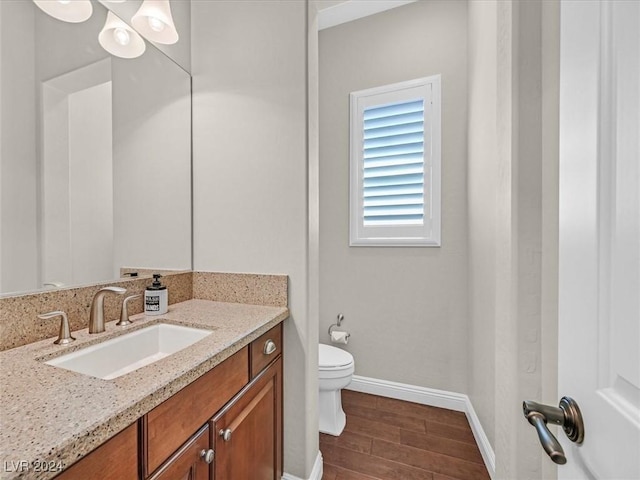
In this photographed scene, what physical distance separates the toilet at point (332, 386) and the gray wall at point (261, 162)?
31cm

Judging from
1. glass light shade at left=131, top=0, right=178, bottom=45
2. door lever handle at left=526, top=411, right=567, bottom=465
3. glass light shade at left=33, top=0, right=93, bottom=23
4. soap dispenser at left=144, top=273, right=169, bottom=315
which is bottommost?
door lever handle at left=526, top=411, right=567, bottom=465

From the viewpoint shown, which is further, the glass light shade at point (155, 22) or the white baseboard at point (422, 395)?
the white baseboard at point (422, 395)

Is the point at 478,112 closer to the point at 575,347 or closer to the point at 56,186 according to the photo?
the point at 575,347

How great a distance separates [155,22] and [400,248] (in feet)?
6.30

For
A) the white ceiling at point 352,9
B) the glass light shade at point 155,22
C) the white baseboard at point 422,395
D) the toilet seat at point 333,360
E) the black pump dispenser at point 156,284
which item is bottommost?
the white baseboard at point 422,395

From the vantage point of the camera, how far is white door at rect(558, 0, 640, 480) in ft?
1.22

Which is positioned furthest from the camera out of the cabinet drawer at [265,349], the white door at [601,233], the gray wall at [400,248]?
the gray wall at [400,248]

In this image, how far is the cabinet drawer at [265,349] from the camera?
1.09 m

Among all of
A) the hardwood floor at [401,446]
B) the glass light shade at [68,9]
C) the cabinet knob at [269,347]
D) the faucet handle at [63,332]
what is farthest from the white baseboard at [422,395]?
the glass light shade at [68,9]

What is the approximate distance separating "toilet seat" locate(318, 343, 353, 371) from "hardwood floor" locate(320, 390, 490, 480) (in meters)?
0.42

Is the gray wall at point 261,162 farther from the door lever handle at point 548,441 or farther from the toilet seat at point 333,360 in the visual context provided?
the door lever handle at point 548,441

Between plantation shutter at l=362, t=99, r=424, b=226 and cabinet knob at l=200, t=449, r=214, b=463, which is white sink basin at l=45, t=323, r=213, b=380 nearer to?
cabinet knob at l=200, t=449, r=214, b=463

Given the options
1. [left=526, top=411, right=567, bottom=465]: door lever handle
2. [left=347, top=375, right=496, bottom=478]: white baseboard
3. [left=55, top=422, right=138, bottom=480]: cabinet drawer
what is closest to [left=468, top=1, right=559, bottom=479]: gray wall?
[left=526, top=411, right=567, bottom=465]: door lever handle

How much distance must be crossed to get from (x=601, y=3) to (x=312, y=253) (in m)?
1.16
